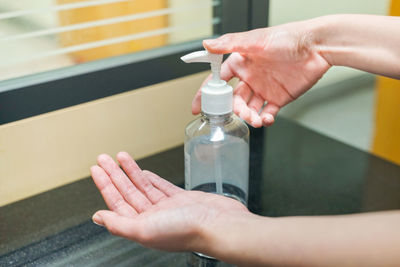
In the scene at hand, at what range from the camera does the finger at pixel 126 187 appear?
64cm

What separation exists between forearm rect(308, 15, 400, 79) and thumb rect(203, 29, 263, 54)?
98mm

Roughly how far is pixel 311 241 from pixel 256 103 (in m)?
0.35

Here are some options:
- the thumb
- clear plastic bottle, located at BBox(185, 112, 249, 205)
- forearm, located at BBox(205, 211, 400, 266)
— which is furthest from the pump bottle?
forearm, located at BBox(205, 211, 400, 266)

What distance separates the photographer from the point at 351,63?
29.3 inches

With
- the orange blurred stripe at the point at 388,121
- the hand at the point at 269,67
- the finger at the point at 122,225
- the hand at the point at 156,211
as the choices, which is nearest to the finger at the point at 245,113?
the hand at the point at 269,67

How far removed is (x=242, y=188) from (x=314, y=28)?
30cm

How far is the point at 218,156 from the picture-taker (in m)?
0.83

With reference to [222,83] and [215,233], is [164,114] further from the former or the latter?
[215,233]

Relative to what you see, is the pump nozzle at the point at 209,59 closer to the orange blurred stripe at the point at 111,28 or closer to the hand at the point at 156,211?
the hand at the point at 156,211

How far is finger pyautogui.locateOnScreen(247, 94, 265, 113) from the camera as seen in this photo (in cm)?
80

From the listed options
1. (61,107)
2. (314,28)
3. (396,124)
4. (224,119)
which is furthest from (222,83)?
(396,124)

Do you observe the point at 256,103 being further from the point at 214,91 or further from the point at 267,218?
the point at 267,218

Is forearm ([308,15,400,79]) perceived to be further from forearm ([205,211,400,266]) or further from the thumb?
forearm ([205,211,400,266])

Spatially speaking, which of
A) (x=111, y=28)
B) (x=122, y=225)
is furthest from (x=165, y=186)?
(x=111, y=28)
